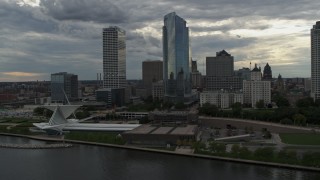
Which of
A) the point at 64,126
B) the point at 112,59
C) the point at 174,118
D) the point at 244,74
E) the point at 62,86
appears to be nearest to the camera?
the point at 64,126

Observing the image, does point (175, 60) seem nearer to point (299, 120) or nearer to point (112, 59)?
point (112, 59)

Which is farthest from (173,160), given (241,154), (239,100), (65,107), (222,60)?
(222,60)

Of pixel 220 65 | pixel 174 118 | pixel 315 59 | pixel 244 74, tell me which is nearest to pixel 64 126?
pixel 174 118

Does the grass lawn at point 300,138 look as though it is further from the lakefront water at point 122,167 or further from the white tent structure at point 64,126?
the white tent structure at point 64,126

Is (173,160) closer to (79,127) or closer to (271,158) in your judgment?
(271,158)

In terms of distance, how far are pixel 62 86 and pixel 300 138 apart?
50332mm

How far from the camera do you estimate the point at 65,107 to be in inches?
1435

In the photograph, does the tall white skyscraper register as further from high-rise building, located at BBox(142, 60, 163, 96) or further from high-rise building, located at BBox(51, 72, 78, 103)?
high-rise building, located at BBox(142, 60, 163, 96)

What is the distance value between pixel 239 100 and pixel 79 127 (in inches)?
965

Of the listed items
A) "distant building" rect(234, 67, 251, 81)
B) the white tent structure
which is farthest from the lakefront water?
"distant building" rect(234, 67, 251, 81)

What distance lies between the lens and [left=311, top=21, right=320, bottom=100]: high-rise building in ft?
191

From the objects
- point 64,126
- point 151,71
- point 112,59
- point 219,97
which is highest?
point 112,59

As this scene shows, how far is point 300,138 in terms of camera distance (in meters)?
28.1

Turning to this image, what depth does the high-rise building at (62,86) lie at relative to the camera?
7038 cm
